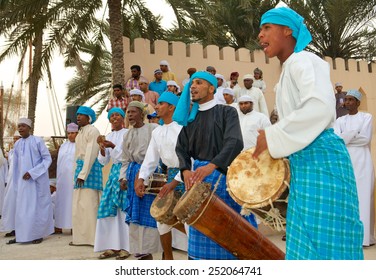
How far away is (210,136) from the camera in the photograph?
334 cm

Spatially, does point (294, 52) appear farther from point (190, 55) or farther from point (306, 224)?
point (190, 55)

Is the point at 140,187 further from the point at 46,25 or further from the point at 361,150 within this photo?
the point at 46,25

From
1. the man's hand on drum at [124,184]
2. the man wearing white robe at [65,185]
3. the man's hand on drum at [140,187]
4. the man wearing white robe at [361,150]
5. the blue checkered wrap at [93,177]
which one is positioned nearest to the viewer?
the man's hand on drum at [140,187]

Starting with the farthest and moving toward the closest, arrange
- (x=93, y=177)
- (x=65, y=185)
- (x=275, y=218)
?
(x=65, y=185) → (x=93, y=177) → (x=275, y=218)

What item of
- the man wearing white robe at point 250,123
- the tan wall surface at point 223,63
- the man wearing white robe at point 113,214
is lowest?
the man wearing white robe at point 113,214

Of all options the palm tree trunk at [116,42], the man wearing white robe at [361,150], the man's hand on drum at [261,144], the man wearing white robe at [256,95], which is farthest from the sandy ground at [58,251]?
the palm tree trunk at [116,42]

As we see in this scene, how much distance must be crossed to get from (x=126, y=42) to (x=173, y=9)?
4.62 ft

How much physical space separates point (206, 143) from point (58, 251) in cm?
356

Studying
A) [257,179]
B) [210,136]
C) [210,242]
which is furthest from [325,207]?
[210,136]

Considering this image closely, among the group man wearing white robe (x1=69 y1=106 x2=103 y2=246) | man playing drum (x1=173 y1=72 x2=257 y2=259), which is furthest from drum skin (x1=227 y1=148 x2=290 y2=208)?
man wearing white robe (x1=69 y1=106 x2=103 y2=246)

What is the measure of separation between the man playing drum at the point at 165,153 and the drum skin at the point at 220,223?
122 cm

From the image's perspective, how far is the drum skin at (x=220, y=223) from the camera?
2902mm

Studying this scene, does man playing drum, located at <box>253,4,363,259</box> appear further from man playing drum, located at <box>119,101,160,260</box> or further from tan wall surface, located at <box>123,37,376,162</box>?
tan wall surface, located at <box>123,37,376,162</box>

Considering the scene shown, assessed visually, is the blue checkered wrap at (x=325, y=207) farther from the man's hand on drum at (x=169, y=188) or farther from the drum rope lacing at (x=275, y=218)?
the man's hand on drum at (x=169, y=188)
